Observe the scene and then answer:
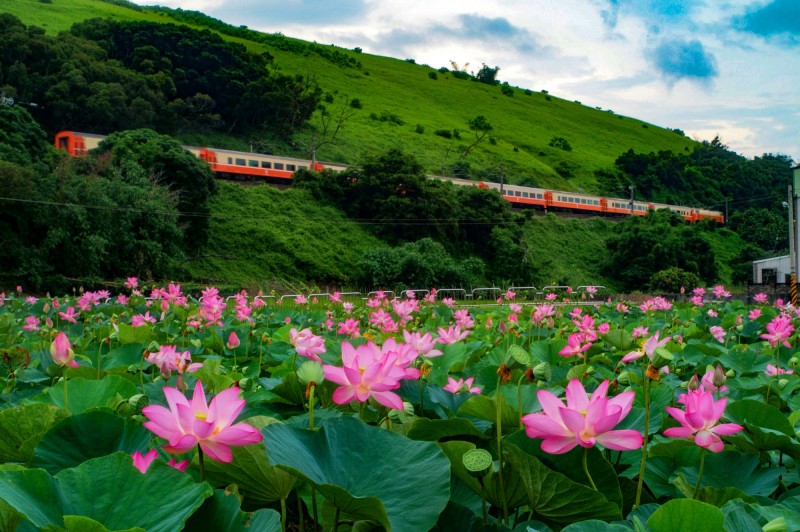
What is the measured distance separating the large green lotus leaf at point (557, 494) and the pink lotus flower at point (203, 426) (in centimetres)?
28

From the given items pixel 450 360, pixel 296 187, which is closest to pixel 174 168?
pixel 296 187

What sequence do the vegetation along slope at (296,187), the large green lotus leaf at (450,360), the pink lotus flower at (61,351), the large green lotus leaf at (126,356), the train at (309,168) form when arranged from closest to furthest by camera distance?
1. the pink lotus flower at (61,351)
2. the large green lotus leaf at (450,360)
3. the large green lotus leaf at (126,356)
4. the vegetation along slope at (296,187)
5. the train at (309,168)

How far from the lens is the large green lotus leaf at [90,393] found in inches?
46.6

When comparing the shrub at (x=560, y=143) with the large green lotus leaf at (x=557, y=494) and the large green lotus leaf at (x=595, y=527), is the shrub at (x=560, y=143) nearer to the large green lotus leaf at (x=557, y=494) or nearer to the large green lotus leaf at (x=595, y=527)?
the large green lotus leaf at (x=557, y=494)

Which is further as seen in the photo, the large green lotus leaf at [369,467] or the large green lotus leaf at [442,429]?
the large green lotus leaf at [442,429]

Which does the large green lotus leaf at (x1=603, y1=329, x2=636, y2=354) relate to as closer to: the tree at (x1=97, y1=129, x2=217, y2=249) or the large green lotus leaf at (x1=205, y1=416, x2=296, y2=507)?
the large green lotus leaf at (x1=205, y1=416, x2=296, y2=507)

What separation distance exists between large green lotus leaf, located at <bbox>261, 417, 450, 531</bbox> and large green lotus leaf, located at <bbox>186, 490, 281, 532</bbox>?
0.16ft

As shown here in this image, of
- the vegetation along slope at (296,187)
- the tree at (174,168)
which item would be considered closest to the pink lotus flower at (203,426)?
the vegetation along slope at (296,187)

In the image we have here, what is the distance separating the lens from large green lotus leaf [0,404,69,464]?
900mm

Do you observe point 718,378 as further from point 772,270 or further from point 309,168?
point 772,270

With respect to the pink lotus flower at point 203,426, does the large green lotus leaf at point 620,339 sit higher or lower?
lower

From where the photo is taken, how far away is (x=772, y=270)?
95.0 ft

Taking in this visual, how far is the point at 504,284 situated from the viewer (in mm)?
23859

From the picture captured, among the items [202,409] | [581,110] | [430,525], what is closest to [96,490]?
[202,409]
